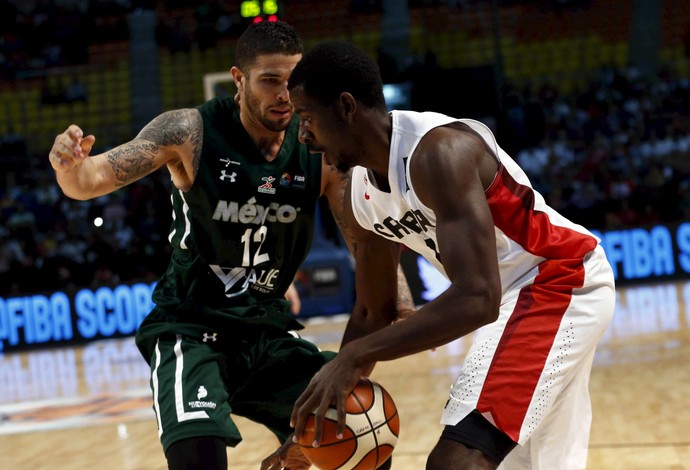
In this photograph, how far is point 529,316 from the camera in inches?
109

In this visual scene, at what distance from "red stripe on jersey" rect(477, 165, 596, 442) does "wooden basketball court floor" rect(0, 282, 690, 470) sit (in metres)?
2.20

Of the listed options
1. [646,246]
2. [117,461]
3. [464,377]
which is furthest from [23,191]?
[464,377]

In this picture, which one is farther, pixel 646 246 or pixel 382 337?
pixel 646 246

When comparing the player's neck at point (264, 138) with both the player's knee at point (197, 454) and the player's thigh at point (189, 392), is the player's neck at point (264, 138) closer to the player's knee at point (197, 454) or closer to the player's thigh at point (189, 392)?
the player's thigh at point (189, 392)

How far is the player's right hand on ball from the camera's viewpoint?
3104 millimetres

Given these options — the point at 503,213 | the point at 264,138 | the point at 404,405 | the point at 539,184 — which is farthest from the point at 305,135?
the point at 539,184

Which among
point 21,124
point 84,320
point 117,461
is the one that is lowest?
point 84,320

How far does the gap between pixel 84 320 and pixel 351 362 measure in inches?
407

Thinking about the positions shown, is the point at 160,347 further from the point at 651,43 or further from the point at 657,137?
the point at 651,43

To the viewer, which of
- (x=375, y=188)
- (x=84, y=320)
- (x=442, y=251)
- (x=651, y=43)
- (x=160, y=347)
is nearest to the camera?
(x=442, y=251)

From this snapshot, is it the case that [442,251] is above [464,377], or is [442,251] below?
above

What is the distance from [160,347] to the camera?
351 cm

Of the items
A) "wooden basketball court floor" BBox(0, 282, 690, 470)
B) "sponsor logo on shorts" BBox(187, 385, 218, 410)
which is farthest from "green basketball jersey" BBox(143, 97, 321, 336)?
"wooden basketball court floor" BBox(0, 282, 690, 470)

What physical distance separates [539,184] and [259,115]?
1144 centimetres
